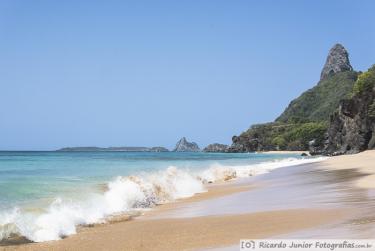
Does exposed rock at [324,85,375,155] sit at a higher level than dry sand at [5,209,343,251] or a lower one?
higher

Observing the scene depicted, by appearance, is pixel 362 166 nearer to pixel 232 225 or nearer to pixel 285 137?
pixel 232 225

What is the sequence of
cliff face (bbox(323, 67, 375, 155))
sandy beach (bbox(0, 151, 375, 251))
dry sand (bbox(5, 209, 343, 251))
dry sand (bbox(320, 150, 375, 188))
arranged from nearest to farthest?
sandy beach (bbox(0, 151, 375, 251))
dry sand (bbox(5, 209, 343, 251))
dry sand (bbox(320, 150, 375, 188))
cliff face (bbox(323, 67, 375, 155))

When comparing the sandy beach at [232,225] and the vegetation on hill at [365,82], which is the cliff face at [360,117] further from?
the sandy beach at [232,225]

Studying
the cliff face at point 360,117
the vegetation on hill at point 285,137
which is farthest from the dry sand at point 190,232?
the vegetation on hill at point 285,137

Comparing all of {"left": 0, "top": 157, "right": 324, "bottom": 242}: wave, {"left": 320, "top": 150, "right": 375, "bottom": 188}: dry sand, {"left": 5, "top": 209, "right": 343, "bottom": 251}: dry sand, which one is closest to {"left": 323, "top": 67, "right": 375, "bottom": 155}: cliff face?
{"left": 320, "top": 150, "right": 375, "bottom": 188}: dry sand

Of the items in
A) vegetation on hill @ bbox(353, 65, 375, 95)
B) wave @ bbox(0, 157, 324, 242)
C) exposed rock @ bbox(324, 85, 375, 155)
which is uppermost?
vegetation on hill @ bbox(353, 65, 375, 95)

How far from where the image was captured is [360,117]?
79312 millimetres

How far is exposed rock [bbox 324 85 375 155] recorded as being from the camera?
75.5m

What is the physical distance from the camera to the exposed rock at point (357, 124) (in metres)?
75.5

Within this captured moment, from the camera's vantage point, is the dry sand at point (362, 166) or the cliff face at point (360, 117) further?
the cliff face at point (360, 117)

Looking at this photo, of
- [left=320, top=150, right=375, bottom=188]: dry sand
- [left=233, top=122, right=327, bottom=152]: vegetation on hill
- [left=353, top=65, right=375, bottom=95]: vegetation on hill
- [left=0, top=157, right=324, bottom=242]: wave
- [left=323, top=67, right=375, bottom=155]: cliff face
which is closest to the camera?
[left=0, top=157, right=324, bottom=242]: wave

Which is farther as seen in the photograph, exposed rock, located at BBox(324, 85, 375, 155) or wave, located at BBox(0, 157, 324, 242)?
exposed rock, located at BBox(324, 85, 375, 155)

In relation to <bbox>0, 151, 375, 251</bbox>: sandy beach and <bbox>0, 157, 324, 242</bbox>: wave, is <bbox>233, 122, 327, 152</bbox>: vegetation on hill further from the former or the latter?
<bbox>0, 151, 375, 251</bbox>: sandy beach

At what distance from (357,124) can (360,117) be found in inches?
76.7
